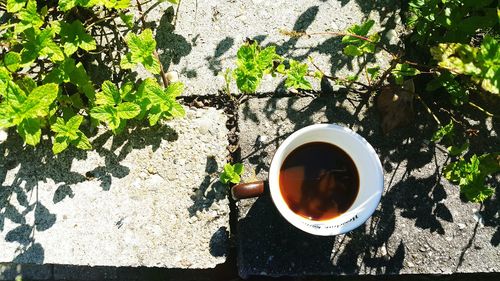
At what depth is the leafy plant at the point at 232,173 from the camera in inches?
70.1

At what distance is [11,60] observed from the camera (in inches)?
65.6

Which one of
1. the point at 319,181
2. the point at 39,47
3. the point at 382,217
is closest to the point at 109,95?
the point at 39,47

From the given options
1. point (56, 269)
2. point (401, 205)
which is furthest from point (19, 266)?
point (401, 205)

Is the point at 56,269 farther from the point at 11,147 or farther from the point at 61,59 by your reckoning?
the point at 61,59

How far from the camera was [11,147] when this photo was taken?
1.91 metres

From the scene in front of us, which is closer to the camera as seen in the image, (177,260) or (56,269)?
(177,260)

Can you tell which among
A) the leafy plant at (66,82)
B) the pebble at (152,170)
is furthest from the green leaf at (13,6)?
the pebble at (152,170)

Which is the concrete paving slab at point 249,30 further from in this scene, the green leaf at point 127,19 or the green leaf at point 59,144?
the green leaf at point 59,144

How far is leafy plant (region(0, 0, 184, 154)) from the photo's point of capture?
1.60 m

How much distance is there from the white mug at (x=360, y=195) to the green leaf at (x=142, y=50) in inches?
20.6

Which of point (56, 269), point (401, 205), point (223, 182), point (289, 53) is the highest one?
point (289, 53)

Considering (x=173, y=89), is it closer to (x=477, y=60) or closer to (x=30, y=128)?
(x=30, y=128)

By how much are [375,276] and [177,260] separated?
2.64 ft

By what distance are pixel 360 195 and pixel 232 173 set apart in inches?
17.9
